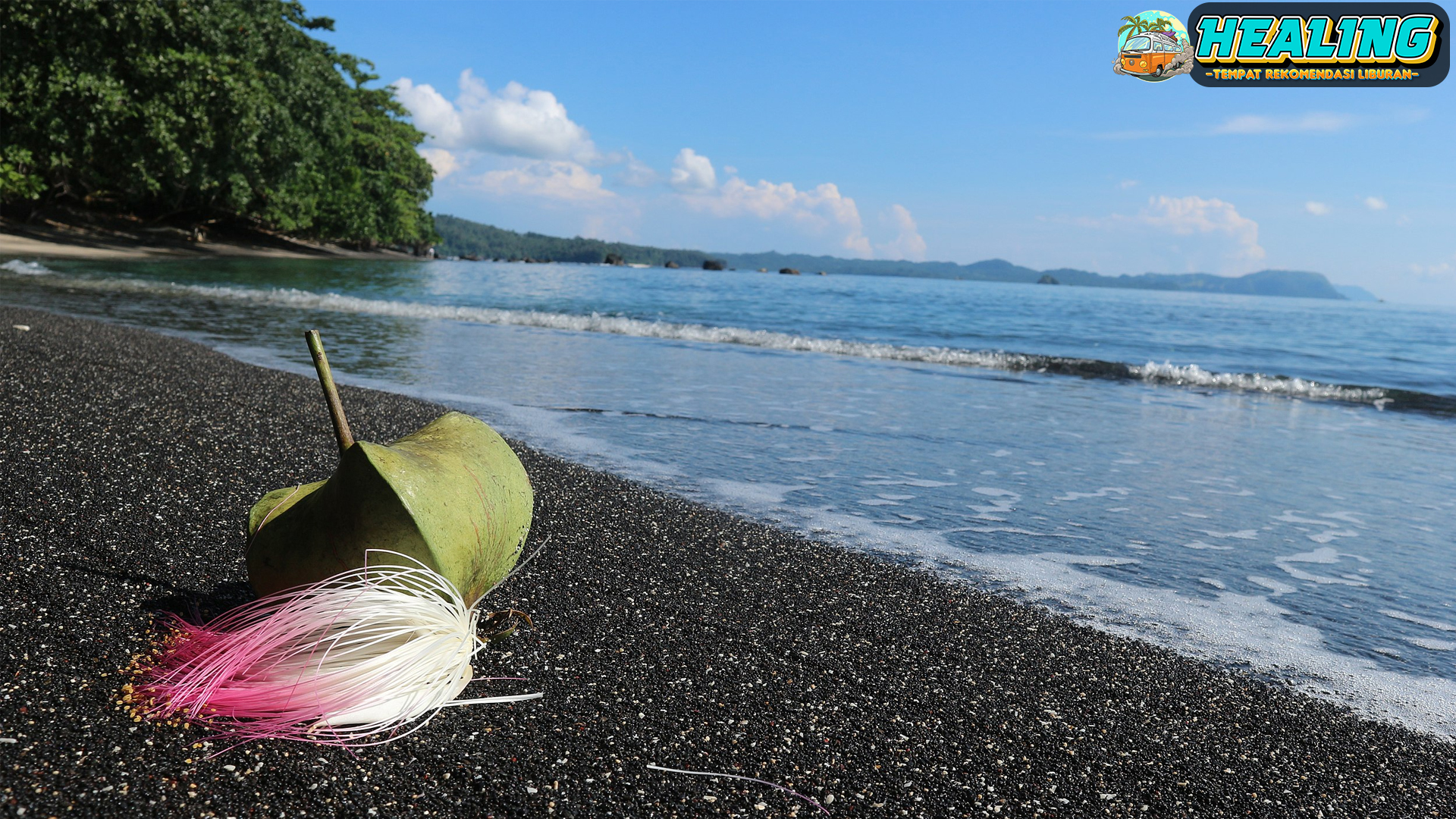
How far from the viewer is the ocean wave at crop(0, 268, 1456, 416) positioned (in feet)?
71.3

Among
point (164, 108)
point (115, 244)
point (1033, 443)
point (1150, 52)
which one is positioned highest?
point (164, 108)

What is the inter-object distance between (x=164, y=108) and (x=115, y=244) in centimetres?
1257

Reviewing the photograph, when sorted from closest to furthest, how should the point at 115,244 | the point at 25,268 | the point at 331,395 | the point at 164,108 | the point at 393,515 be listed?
the point at 393,515 → the point at 331,395 → the point at 25,268 → the point at 164,108 → the point at 115,244

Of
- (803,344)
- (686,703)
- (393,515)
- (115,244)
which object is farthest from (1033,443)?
(115,244)

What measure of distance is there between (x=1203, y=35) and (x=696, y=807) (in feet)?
56.6

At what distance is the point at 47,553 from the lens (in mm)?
4379

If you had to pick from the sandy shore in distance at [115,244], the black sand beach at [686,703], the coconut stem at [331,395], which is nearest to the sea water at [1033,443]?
the black sand beach at [686,703]

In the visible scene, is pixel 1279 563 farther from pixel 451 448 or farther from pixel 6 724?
pixel 6 724

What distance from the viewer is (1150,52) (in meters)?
17.3

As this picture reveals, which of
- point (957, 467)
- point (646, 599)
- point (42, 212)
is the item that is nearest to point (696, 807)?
point (646, 599)

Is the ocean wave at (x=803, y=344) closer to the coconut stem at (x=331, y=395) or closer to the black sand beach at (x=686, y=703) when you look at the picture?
the black sand beach at (x=686, y=703)

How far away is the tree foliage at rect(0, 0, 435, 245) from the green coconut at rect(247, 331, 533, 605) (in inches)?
1663

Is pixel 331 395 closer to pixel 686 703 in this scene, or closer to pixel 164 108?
pixel 686 703

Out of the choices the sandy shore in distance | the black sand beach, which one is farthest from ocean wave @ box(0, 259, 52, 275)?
the black sand beach
